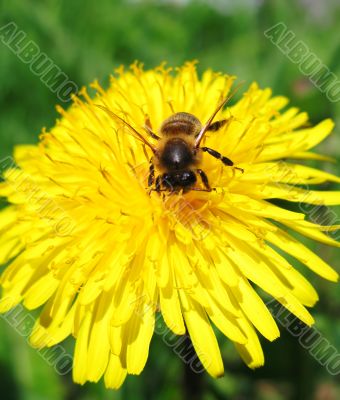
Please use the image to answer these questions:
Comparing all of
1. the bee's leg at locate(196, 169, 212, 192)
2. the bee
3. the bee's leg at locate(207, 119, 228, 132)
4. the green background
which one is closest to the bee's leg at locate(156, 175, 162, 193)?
the bee

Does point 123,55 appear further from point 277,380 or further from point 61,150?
point 277,380

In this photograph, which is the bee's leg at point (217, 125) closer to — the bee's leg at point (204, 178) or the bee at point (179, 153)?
the bee at point (179, 153)

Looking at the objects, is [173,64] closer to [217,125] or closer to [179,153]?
[217,125]

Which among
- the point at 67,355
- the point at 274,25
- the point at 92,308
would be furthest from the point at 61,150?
the point at 274,25

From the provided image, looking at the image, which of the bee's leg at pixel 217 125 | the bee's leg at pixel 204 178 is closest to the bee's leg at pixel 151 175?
the bee's leg at pixel 204 178

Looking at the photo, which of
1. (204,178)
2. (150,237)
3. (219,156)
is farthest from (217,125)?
(150,237)

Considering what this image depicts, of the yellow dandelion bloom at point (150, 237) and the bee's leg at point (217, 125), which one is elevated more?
the bee's leg at point (217, 125)
